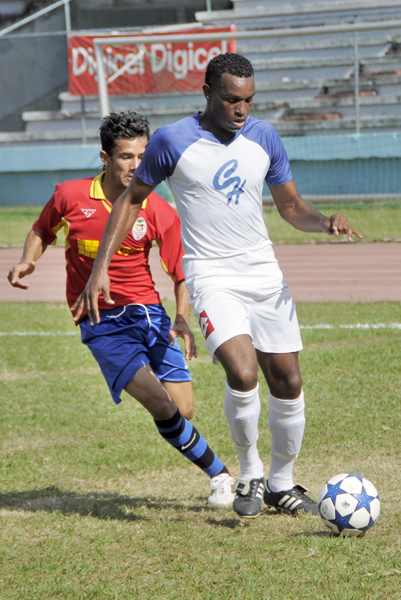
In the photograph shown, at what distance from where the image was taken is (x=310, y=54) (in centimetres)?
2038

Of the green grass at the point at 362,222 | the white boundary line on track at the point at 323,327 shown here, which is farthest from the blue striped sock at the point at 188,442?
the green grass at the point at 362,222

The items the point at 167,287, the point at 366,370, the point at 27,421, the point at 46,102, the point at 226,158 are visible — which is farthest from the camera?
the point at 46,102

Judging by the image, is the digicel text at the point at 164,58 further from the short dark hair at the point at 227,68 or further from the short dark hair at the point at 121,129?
the short dark hair at the point at 227,68

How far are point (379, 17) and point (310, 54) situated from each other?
2.13m

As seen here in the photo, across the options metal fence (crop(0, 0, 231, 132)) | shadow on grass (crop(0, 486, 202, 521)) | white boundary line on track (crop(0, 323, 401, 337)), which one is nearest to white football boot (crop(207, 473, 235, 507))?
shadow on grass (crop(0, 486, 202, 521))

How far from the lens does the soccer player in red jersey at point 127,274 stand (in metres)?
4.50

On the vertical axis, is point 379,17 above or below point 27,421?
above

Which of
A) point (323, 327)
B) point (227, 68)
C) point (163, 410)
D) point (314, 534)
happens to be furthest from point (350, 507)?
point (323, 327)

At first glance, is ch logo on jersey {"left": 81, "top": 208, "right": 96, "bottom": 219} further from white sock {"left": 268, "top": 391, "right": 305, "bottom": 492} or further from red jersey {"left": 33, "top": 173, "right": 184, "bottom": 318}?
white sock {"left": 268, "top": 391, "right": 305, "bottom": 492}

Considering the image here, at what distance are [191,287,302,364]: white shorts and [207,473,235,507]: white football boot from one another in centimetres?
87

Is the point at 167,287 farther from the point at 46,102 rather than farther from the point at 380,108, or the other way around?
the point at 46,102

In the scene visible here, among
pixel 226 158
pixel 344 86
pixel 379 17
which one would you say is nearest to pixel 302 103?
pixel 344 86

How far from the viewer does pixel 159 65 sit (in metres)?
19.0

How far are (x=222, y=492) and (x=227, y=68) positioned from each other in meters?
2.28
